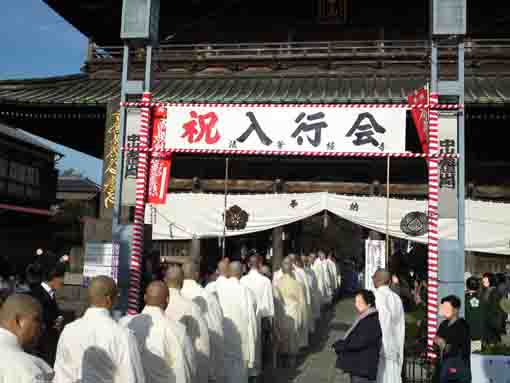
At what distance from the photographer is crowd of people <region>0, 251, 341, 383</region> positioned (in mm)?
2779

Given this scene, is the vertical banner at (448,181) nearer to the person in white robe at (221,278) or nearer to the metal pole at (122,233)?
the person in white robe at (221,278)

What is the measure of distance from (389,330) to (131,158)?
4392mm

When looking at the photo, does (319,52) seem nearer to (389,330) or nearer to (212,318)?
(389,330)

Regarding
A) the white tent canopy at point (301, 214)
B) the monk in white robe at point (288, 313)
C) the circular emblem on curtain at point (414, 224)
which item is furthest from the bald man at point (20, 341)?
the circular emblem on curtain at point (414, 224)

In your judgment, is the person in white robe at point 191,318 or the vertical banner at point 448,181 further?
the vertical banner at point 448,181

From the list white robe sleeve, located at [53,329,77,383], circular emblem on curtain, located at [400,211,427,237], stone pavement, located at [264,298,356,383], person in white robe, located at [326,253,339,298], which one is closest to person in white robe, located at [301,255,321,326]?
stone pavement, located at [264,298,356,383]

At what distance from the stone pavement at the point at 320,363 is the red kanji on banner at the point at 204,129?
349 centimetres

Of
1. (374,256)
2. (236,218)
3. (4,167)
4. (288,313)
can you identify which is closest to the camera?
(288,313)

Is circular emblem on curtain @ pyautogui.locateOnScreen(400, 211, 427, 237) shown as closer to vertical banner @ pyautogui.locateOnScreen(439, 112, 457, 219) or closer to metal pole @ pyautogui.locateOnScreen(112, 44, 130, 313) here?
vertical banner @ pyautogui.locateOnScreen(439, 112, 457, 219)

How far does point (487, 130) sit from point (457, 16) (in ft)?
19.4

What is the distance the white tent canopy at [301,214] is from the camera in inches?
490

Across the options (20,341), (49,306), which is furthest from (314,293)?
(20,341)

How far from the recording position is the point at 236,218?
13.3 metres

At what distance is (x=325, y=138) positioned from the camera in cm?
765
